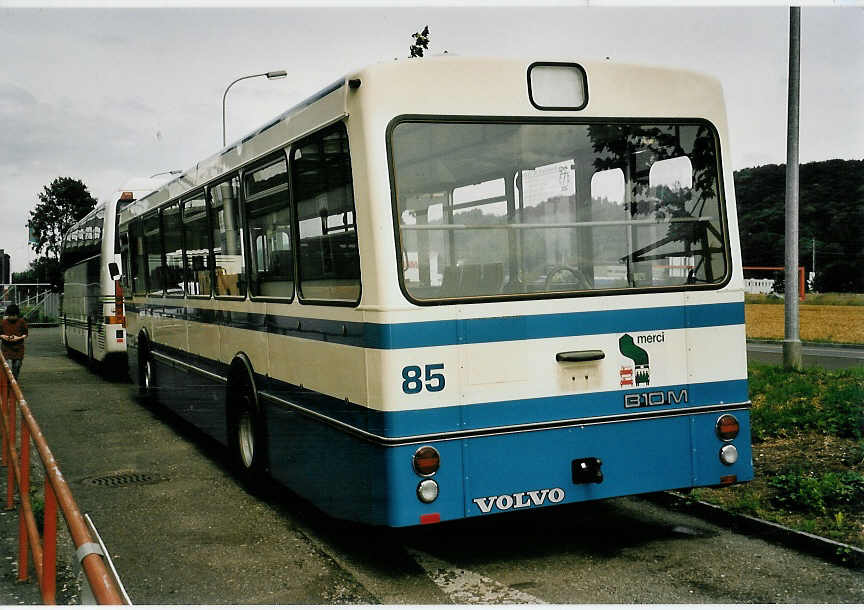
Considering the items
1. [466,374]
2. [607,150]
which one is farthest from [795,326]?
[466,374]

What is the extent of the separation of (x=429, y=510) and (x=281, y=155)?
111 inches

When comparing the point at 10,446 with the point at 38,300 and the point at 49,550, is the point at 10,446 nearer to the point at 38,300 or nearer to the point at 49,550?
the point at 49,550

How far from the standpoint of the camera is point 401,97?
17.3 feet

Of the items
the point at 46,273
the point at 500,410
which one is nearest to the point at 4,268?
the point at 500,410

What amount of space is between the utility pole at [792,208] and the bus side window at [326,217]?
766 cm

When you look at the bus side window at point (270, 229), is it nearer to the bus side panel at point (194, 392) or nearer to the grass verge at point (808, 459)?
the bus side panel at point (194, 392)

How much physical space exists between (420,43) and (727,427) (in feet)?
12.2

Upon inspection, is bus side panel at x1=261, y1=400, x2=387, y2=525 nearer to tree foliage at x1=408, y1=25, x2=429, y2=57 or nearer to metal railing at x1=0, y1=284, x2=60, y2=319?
tree foliage at x1=408, y1=25, x2=429, y2=57

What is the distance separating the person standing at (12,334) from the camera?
49.8ft

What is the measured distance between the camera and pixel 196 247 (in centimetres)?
960

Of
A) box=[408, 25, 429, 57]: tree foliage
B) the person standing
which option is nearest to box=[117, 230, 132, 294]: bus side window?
the person standing

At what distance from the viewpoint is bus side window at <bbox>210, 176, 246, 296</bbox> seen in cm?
791

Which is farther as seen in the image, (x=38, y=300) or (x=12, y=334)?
(x=38, y=300)

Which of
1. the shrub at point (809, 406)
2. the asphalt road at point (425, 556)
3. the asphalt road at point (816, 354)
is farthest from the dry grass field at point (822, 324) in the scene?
the asphalt road at point (425, 556)
